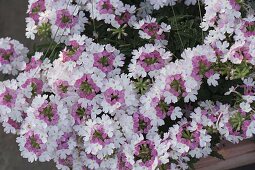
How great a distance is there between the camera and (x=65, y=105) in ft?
3.81

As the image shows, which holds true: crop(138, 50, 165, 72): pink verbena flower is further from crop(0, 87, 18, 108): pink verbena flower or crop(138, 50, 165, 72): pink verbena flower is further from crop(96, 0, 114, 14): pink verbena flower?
crop(0, 87, 18, 108): pink verbena flower

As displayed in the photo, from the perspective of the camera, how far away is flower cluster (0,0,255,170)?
1.09m

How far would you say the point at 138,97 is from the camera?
3.76 ft

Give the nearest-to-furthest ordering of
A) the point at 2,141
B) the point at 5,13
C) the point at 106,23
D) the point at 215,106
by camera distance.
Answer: the point at 215,106, the point at 106,23, the point at 2,141, the point at 5,13

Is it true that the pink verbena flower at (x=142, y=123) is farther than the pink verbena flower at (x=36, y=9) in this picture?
No

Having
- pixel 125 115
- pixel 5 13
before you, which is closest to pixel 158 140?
pixel 125 115

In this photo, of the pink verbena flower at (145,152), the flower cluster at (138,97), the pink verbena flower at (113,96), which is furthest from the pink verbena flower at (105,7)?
the pink verbena flower at (145,152)

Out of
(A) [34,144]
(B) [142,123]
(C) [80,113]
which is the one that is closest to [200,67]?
(B) [142,123]

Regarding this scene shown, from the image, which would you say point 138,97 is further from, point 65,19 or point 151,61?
point 65,19

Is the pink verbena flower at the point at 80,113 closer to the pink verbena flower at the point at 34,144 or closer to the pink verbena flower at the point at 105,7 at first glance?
the pink verbena flower at the point at 34,144

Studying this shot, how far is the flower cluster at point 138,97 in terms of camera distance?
1.09 metres

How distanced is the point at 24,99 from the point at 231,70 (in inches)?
18.5

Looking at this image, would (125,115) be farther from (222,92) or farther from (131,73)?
(222,92)

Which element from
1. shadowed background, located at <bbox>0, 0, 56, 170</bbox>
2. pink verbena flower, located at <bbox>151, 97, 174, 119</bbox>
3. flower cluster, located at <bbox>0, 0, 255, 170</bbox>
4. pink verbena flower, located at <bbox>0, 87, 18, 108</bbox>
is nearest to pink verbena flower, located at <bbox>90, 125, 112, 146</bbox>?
flower cluster, located at <bbox>0, 0, 255, 170</bbox>
